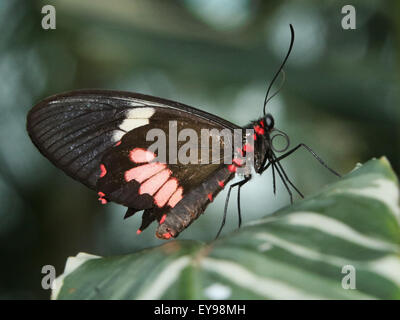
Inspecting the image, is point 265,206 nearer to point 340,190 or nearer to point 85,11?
point 85,11

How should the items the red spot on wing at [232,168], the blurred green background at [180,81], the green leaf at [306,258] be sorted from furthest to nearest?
1. the blurred green background at [180,81]
2. the red spot on wing at [232,168]
3. the green leaf at [306,258]

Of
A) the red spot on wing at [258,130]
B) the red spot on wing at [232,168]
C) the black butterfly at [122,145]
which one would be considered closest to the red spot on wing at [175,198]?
the black butterfly at [122,145]

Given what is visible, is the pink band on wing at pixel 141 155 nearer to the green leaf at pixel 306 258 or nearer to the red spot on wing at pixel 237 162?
the red spot on wing at pixel 237 162

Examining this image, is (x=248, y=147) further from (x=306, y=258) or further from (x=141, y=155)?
(x=306, y=258)

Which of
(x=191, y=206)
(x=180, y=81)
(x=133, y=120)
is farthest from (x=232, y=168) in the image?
(x=180, y=81)

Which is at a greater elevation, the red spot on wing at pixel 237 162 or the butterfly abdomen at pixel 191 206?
the red spot on wing at pixel 237 162

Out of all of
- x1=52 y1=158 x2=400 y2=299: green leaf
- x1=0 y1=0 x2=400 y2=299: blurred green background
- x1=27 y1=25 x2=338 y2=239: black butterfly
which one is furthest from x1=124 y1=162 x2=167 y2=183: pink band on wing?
x1=0 y1=0 x2=400 y2=299: blurred green background

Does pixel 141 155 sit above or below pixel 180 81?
below

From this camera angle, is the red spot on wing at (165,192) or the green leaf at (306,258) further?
the red spot on wing at (165,192)
